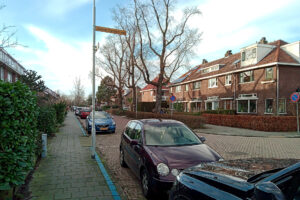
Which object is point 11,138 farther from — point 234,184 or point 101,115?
point 101,115

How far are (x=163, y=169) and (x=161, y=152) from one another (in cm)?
50

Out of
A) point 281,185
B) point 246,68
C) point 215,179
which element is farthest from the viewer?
point 246,68

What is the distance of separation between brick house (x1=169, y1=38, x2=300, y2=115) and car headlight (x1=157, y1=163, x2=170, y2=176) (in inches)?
730

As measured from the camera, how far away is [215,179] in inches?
91.7

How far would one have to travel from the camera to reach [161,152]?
14.5 feet

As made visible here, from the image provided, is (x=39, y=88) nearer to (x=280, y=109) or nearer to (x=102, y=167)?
(x=102, y=167)

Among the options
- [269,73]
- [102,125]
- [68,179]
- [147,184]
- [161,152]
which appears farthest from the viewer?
[269,73]

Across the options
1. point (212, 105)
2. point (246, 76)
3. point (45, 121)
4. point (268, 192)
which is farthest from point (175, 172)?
point (212, 105)

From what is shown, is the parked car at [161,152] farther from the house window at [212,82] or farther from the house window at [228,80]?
the house window at [212,82]

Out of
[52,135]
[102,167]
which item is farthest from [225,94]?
[102,167]

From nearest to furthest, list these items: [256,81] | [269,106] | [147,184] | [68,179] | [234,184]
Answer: [234,184] → [147,184] → [68,179] → [269,106] → [256,81]

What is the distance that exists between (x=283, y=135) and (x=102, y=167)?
12.6 m

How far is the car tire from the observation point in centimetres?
406

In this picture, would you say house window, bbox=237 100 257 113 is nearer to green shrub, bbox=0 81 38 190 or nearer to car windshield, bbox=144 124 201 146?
car windshield, bbox=144 124 201 146
